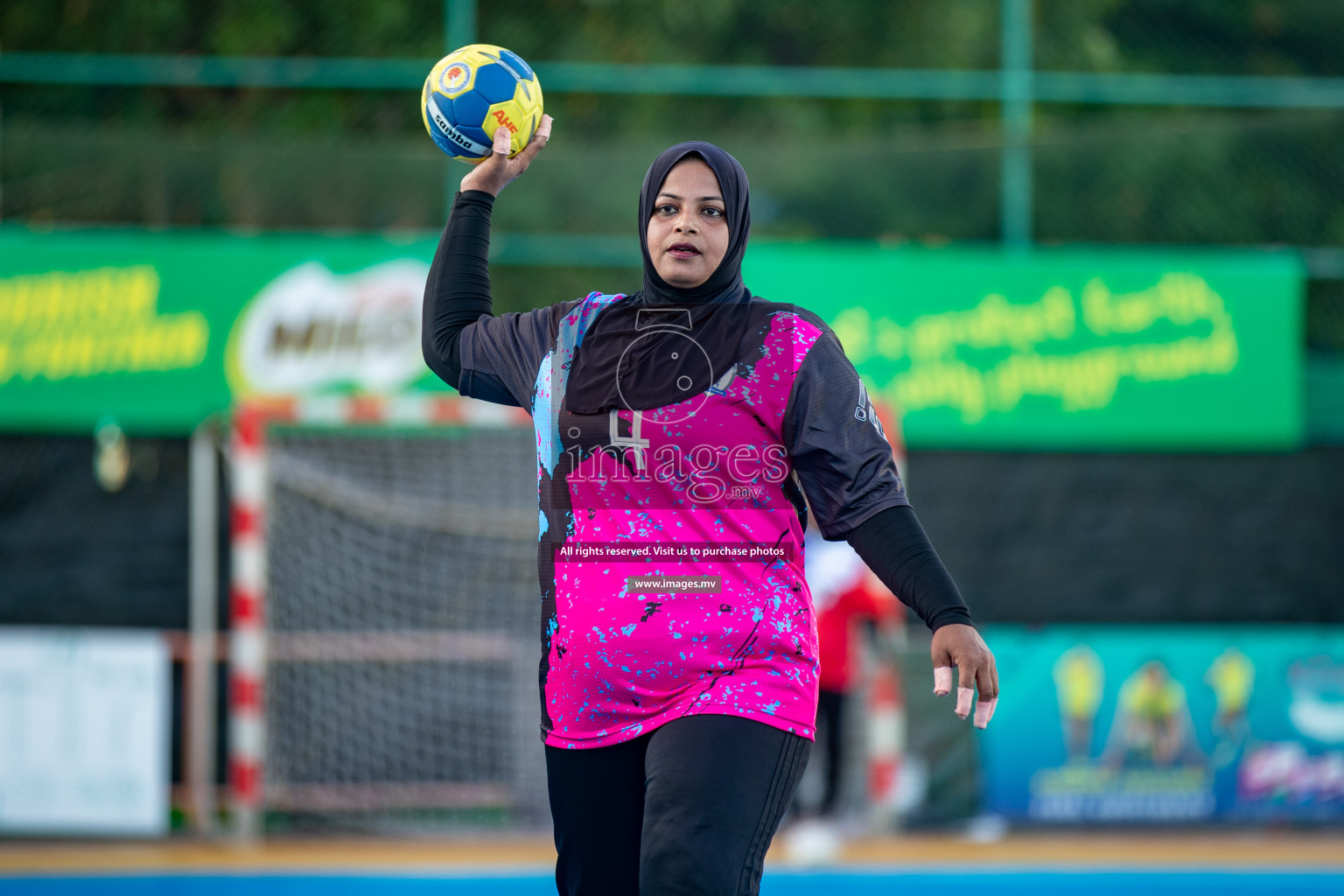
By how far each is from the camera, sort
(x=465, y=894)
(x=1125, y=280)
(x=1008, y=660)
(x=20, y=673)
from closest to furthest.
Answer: (x=465, y=894)
(x=20, y=673)
(x=1008, y=660)
(x=1125, y=280)

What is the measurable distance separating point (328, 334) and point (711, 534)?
722 cm

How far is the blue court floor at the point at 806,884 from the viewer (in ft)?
22.9

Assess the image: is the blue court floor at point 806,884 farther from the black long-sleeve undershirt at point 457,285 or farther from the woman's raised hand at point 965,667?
the woman's raised hand at point 965,667

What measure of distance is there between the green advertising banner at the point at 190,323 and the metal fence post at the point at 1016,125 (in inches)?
159

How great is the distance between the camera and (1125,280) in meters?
10.2

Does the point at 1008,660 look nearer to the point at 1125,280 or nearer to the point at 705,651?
the point at 1125,280

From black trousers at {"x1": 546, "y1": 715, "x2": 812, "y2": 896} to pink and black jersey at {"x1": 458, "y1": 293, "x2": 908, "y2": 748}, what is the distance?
0.04 meters

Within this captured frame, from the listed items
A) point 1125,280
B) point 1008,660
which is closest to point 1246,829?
point 1008,660

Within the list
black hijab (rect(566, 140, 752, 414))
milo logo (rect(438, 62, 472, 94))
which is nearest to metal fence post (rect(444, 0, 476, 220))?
milo logo (rect(438, 62, 472, 94))

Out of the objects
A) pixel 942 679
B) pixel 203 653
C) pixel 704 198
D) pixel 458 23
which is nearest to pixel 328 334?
pixel 203 653

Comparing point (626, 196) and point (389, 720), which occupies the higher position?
point (626, 196)

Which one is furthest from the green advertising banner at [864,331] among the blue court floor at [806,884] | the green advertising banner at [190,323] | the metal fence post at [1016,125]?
the blue court floor at [806,884]

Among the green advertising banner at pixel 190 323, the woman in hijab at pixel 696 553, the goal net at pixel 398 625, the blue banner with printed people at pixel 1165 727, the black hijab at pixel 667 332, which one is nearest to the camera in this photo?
the woman in hijab at pixel 696 553

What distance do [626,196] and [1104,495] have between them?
3.79 m
